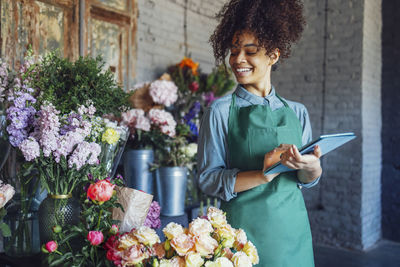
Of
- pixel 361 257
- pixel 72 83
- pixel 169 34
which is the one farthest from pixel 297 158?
pixel 361 257

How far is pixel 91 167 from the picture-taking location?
48.9 inches

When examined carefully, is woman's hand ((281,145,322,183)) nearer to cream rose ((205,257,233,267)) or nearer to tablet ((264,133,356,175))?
tablet ((264,133,356,175))

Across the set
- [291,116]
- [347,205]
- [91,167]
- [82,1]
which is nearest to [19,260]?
[91,167]

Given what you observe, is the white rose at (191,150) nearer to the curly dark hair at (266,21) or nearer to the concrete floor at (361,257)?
the curly dark hair at (266,21)

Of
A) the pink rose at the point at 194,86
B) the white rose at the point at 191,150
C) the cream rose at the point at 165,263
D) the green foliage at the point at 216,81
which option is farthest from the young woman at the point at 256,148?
the green foliage at the point at 216,81

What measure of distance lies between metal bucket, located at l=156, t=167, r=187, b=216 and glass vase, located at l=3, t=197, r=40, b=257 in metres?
0.82

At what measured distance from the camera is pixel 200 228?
0.85 metres

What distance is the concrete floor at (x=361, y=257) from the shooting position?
141 inches

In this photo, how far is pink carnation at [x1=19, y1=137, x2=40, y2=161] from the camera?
117cm

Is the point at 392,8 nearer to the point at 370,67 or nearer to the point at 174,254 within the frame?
the point at 370,67

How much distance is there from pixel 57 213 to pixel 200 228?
61 centimetres

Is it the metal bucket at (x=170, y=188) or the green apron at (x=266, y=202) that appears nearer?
the green apron at (x=266, y=202)

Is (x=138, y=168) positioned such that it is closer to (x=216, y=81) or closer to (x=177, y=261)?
(x=216, y=81)

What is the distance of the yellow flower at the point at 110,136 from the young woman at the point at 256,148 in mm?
313
